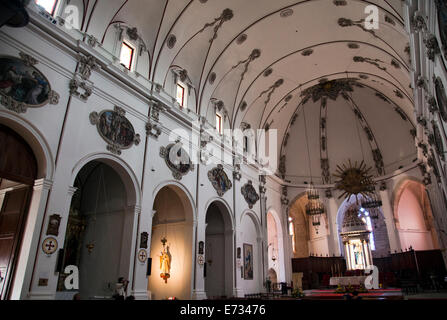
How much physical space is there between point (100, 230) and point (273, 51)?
1241cm

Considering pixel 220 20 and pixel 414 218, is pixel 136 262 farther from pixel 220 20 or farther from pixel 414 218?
pixel 414 218

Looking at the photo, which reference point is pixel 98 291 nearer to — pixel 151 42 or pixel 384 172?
pixel 151 42

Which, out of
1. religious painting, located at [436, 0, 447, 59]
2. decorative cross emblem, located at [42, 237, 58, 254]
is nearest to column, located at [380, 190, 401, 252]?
religious painting, located at [436, 0, 447, 59]

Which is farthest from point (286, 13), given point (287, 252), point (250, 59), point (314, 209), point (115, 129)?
point (287, 252)

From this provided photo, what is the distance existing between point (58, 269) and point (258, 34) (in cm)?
1331

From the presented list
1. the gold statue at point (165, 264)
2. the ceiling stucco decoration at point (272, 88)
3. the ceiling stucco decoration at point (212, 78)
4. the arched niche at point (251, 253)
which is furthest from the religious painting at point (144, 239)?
the ceiling stucco decoration at point (272, 88)

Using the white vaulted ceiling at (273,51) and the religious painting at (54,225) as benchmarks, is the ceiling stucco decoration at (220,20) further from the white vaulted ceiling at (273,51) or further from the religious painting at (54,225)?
the religious painting at (54,225)

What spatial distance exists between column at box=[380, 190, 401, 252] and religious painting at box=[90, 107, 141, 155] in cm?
1821

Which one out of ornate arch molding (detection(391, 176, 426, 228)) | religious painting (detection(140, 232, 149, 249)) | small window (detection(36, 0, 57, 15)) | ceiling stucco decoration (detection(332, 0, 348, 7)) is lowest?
religious painting (detection(140, 232, 149, 249))

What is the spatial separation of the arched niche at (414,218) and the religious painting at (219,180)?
12.8m

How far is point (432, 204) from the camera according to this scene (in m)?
18.5

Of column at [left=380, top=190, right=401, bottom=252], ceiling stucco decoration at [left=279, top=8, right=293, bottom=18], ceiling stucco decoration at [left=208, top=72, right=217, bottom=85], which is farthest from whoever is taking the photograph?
column at [left=380, top=190, right=401, bottom=252]

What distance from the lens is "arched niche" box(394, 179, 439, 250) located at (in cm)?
2117

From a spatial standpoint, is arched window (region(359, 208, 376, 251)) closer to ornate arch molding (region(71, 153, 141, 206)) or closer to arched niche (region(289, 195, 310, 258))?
arched niche (region(289, 195, 310, 258))
